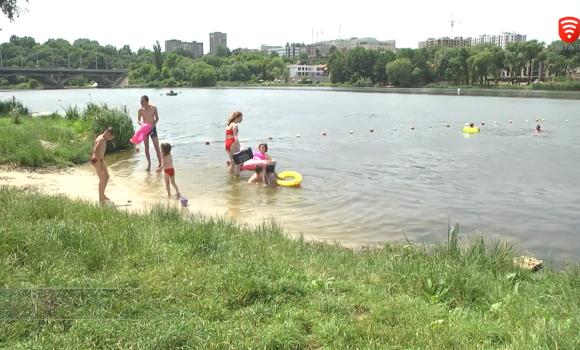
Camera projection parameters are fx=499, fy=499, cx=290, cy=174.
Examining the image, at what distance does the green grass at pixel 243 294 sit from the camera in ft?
12.0

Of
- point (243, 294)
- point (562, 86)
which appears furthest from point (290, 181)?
point (562, 86)

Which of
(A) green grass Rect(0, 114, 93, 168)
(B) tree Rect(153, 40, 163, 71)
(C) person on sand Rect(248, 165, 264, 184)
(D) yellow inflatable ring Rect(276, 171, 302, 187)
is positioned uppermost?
(B) tree Rect(153, 40, 163, 71)

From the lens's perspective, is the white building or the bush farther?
the white building

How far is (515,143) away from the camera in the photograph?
22578 millimetres

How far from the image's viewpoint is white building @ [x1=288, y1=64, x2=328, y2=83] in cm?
17012

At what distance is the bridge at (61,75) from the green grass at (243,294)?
3604 inches

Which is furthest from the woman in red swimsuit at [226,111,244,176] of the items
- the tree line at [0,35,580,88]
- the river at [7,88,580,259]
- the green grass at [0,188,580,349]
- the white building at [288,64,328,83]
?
the white building at [288,64,328,83]

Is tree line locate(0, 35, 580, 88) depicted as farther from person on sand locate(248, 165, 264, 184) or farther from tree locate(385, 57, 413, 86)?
person on sand locate(248, 165, 264, 184)

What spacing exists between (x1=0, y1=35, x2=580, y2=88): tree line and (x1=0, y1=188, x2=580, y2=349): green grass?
92.2 meters

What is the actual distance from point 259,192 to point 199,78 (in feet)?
396

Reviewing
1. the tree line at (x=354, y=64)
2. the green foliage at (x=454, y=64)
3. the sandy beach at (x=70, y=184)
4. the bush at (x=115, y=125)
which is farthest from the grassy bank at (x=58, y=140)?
the tree line at (x=354, y=64)

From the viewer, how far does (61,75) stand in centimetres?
10288

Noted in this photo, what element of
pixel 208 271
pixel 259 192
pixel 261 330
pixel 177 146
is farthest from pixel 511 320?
pixel 177 146

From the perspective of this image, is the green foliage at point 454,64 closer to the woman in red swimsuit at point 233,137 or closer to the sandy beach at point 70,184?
the woman in red swimsuit at point 233,137
